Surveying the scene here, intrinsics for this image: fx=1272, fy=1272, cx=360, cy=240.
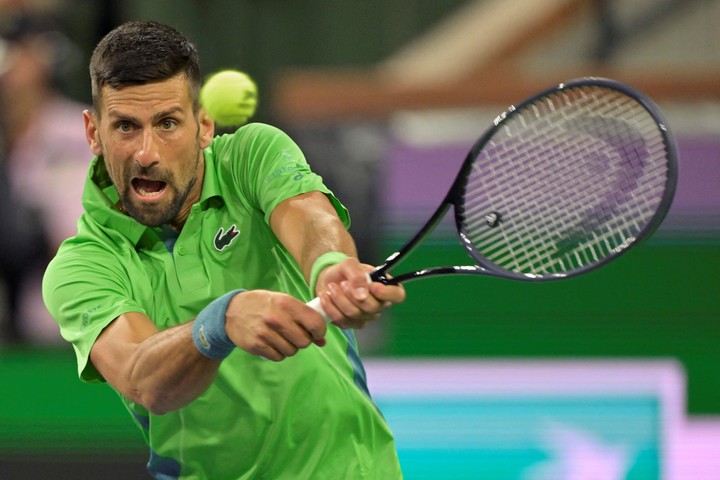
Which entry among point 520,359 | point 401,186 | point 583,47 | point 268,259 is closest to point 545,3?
point 583,47

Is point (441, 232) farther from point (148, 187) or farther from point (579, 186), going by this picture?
point (148, 187)

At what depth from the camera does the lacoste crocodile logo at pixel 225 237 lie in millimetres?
2893

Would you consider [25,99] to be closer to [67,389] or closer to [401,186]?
[67,389]

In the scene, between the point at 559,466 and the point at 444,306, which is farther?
the point at 444,306

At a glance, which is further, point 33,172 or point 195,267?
point 33,172

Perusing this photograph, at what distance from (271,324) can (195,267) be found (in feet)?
1.80

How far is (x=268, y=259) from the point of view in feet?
9.58

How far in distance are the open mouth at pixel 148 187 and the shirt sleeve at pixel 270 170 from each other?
196 mm

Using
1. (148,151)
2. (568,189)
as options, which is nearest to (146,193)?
(148,151)

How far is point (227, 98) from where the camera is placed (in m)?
3.11

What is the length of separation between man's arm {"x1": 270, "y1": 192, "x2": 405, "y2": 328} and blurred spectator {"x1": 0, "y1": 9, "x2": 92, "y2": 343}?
4.14 meters

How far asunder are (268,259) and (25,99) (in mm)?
4200

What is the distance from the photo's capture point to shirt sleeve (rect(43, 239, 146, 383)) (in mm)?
Result: 2707

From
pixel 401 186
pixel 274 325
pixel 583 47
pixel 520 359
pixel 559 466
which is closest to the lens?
pixel 274 325
